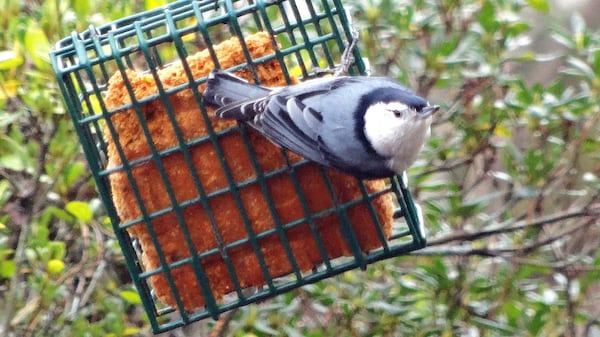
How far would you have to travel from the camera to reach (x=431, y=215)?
3137 millimetres

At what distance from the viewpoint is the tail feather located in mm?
1958

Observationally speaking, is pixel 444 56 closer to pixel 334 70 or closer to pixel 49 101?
pixel 334 70

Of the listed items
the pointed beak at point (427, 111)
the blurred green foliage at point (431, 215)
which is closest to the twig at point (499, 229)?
the blurred green foliage at point (431, 215)

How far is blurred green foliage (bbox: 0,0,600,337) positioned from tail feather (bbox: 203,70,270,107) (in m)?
0.82

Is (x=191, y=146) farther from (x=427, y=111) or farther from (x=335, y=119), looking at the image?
(x=427, y=111)

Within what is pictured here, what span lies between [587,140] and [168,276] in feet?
5.78

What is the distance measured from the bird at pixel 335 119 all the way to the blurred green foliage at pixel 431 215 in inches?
34.2

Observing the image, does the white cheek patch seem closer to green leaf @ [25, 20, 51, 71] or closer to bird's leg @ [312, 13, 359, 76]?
bird's leg @ [312, 13, 359, 76]

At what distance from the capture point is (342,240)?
213 centimetres

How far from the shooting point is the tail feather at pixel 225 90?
6.42ft

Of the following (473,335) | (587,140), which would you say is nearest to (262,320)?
(473,335)

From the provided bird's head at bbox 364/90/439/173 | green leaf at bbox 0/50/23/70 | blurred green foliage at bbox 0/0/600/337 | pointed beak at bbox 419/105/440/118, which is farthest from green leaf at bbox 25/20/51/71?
pointed beak at bbox 419/105/440/118

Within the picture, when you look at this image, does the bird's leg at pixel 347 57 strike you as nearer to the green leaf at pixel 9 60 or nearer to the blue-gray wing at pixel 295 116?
the blue-gray wing at pixel 295 116

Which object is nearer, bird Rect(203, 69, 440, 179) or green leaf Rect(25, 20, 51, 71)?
bird Rect(203, 69, 440, 179)
